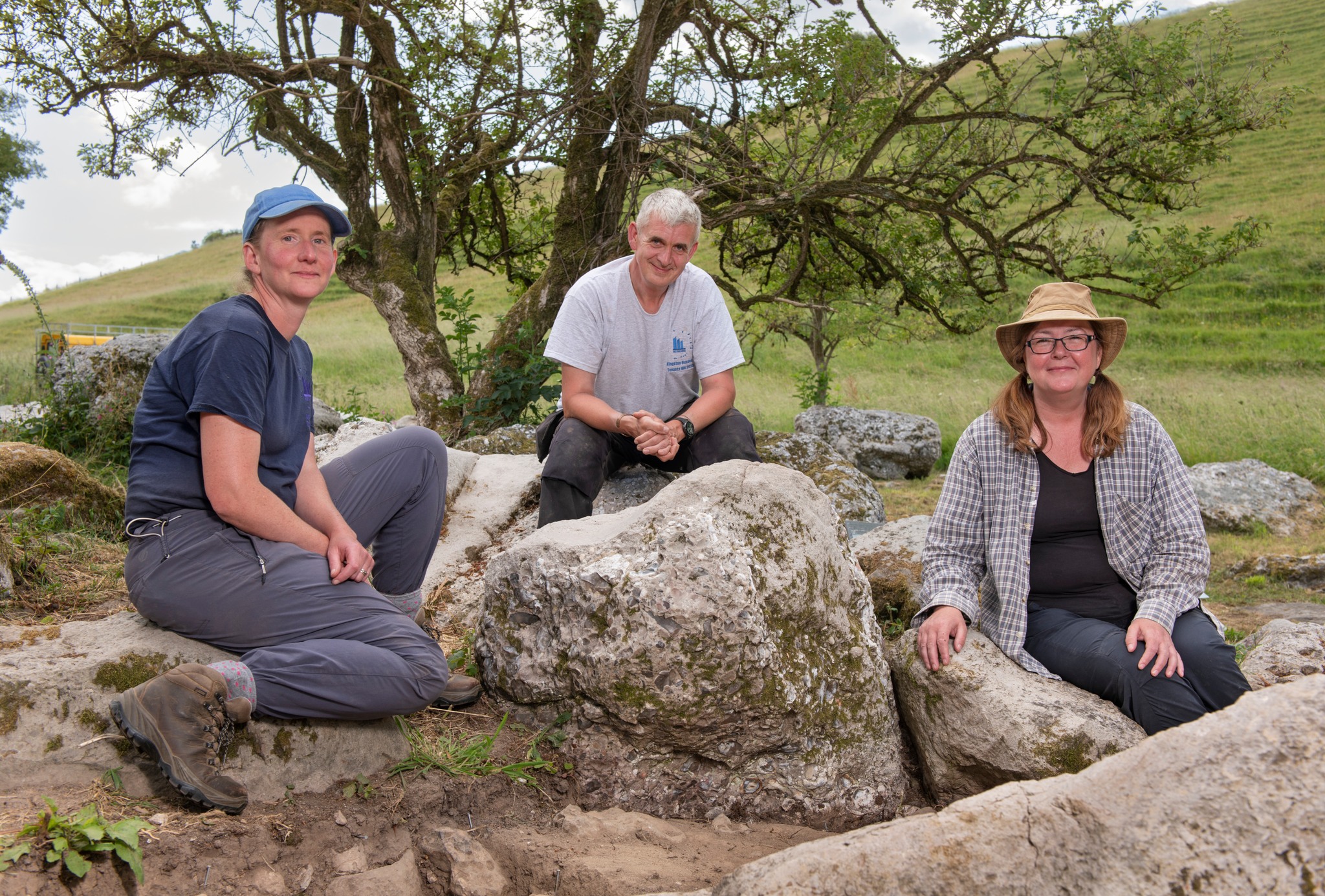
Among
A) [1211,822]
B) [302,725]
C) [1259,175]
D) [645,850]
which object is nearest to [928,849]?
[1211,822]

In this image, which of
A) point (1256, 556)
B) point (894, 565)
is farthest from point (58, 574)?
point (1256, 556)

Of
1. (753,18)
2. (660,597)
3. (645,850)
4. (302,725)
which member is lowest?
(645,850)

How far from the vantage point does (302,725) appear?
323 centimetres

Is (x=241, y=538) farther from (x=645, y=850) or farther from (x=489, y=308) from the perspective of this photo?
(x=489, y=308)

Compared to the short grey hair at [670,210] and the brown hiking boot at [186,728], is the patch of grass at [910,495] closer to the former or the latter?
the short grey hair at [670,210]

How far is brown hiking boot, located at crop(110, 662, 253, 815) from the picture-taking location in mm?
2801

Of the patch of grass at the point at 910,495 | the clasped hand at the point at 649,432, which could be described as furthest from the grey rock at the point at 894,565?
the patch of grass at the point at 910,495

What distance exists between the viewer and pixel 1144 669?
346cm

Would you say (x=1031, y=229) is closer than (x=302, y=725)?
No

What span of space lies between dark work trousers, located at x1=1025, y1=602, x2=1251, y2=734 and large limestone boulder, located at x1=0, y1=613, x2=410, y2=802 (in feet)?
8.53

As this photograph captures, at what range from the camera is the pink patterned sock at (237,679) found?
299 cm

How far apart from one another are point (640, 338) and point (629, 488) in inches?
35.9

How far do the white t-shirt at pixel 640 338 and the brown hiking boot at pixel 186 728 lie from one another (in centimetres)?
253

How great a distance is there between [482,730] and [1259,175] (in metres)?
41.0
